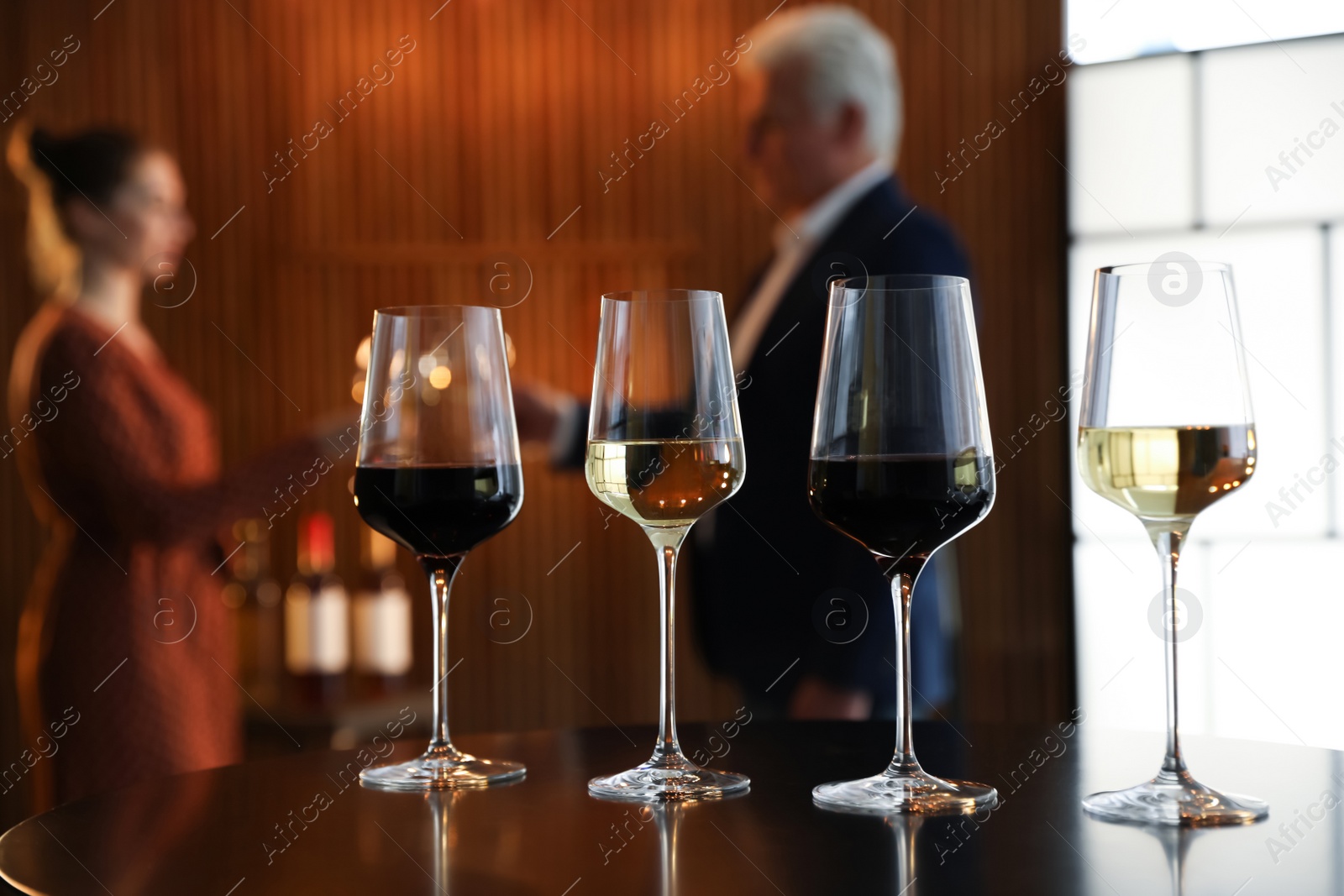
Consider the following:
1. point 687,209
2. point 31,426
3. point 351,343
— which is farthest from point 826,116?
point 351,343

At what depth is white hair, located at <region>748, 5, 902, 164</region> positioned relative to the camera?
7.04 feet

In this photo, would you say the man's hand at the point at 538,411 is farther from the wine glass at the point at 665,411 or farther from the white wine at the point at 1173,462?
the white wine at the point at 1173,462

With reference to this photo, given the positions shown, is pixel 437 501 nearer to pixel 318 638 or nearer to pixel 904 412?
pixel 904 412

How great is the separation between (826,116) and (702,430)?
1.42m

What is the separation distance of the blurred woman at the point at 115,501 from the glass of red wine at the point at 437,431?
1319mm

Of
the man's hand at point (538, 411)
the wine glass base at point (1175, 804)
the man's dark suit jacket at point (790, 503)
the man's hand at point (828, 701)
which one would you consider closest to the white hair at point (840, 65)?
the man's dark suit jacket at point (790, 503)

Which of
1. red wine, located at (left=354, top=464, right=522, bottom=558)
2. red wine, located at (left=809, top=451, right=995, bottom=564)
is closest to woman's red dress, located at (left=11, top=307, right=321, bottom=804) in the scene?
red wine, located at (left=354, top=464, right=522, bottom=558)

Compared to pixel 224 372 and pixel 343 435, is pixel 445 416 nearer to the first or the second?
pixel 343 435

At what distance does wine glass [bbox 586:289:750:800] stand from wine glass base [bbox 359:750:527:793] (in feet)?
0.35

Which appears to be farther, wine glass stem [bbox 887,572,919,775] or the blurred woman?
the blurred woman

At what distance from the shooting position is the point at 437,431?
914 millimetres

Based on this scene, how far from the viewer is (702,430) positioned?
34.0 inches

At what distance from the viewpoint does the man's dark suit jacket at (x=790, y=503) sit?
1868 mm

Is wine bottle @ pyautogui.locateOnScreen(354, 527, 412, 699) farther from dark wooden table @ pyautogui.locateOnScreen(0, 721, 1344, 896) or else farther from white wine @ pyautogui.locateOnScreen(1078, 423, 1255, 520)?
white wine @ pyautogui.locateOnScreen(1078, 423, 1255, 520)
